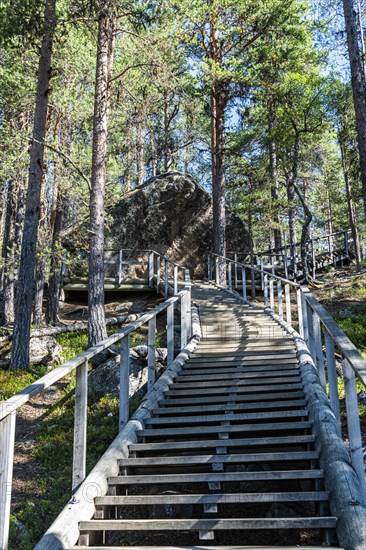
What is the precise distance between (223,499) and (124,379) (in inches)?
68.6

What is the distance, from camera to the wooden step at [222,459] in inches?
147

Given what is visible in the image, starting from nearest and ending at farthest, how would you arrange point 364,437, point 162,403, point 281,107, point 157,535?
point 157,535 → point 162,403 → point 364,437 → point 281,107

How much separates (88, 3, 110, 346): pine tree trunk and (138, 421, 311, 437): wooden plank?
534cm

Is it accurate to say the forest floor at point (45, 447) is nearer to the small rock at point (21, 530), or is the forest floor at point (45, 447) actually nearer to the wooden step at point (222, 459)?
the small rock at point (21, 530)

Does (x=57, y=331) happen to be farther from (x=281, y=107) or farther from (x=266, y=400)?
(x=281, y=107)

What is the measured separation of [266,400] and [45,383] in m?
3.42

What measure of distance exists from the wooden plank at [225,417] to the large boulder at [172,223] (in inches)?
551

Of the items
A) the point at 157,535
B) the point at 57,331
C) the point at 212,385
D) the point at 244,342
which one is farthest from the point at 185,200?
the point at 157,535

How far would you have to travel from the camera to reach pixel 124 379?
4590 millimetres

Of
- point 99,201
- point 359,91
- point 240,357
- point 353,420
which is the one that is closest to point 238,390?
point 240,357

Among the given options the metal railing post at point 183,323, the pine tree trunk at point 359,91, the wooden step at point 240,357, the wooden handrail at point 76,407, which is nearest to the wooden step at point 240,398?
the wooden handrail at point 76,407

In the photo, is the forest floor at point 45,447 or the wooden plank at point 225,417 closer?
the wooden plank at point 225,417

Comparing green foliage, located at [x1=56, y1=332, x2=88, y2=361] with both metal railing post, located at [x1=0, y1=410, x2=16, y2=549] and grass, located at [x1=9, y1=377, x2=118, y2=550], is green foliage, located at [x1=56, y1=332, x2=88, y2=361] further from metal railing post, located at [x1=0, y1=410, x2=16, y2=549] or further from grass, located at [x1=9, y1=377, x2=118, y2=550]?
metal railing post, located at [x1=0, y1=410, x2=16, y2=549]

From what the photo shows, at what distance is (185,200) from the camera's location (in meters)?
19.8
